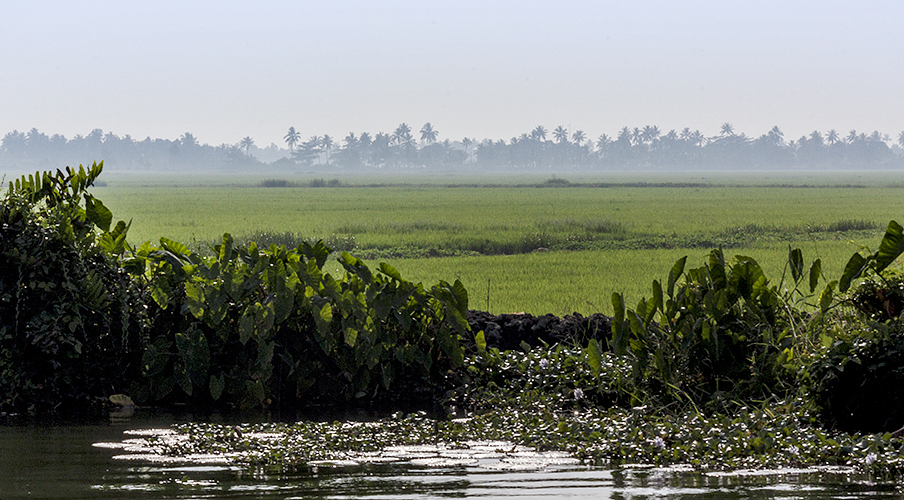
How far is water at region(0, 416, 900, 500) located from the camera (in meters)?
4.71

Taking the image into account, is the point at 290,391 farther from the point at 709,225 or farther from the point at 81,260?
the point at 709,225

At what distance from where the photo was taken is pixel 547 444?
6.03 m

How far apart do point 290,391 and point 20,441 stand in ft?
7.44

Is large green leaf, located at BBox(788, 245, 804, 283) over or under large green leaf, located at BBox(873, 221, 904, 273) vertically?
under

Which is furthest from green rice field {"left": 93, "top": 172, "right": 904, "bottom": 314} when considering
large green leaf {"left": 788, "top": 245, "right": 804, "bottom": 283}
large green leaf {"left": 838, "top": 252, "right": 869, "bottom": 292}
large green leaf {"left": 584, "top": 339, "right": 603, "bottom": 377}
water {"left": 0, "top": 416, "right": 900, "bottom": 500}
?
water {"left": 0, "top": 416, "right": 900, "bottom": 500}

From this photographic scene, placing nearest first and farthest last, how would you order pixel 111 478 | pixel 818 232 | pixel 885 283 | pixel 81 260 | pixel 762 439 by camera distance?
pixel 111 478 → pixel 762 439 → pixel 885 283 → pixel 81 260 → pixel 818 232

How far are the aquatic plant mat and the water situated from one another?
11cm

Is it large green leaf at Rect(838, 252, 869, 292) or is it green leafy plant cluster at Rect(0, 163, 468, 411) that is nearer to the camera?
large green leaf at Rect(838, 252, 869, 292)

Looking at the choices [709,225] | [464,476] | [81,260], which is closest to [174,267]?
[81,260]

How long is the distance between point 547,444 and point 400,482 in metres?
1.39

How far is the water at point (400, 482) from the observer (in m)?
4.71

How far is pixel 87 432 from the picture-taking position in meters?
6.55

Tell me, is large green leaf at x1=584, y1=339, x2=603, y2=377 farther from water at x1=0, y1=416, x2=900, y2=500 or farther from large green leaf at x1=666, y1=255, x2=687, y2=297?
water at x1=0, y1=416, x2=900, y2=500

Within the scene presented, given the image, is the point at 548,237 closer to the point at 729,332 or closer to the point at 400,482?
the point at 729,332
